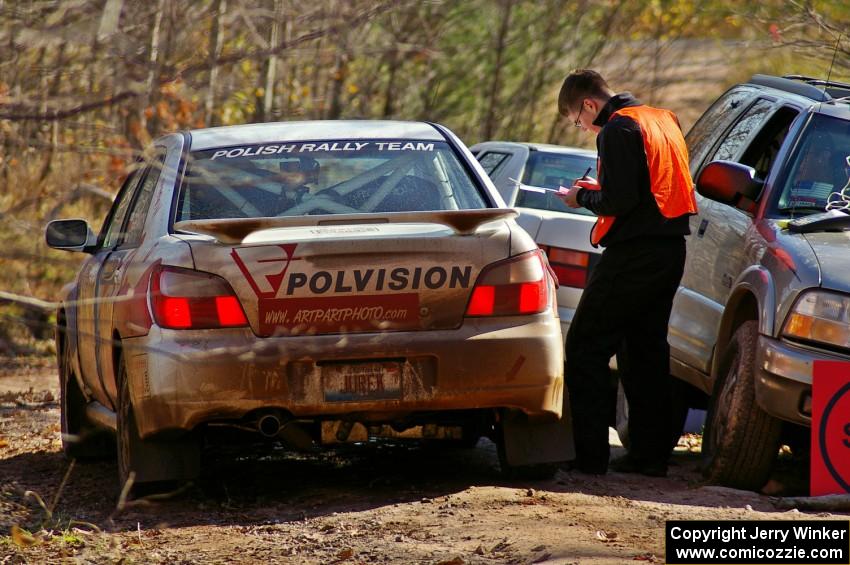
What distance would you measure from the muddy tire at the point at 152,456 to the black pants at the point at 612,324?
1919 millimetres

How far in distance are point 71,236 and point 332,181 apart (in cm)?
144

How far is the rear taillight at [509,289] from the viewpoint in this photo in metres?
6.11

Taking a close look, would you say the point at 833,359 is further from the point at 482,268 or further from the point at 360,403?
the point at 360,403

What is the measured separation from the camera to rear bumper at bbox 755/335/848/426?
6.23m

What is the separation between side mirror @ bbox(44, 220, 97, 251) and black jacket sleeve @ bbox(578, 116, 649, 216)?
2533 mm

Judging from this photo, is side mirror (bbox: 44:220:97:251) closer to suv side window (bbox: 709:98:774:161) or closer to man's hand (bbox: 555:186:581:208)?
man's hand (bbox: 555:186:581:208)

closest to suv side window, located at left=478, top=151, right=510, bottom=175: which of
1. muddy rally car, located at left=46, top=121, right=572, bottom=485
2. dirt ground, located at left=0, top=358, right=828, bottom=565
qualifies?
dirt ground, located at left=0, top=358, right=828, bottom=565

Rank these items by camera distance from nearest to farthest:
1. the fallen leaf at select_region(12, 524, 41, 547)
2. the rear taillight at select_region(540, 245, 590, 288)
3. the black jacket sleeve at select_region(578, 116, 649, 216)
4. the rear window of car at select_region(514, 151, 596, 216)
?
the fallen leaf at select_region(12, 524, 41, 547) → the black jacket sleeve at select_region(578, 116, 649, 216) → the rear taillight at select_region(540, 245, 590, 288) → the rear window of car at select_region(514, 151, 596, 216)

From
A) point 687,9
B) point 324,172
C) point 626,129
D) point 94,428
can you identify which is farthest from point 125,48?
point 687,9

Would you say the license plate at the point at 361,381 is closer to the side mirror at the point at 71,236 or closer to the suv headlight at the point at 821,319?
the side mirror at the point at 71,236

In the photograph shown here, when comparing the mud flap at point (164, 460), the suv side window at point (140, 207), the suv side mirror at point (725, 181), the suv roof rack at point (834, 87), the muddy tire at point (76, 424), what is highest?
the suv roof rack at point (834, 87)

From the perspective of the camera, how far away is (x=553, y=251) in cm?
970

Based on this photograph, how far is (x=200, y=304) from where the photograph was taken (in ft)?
19.5

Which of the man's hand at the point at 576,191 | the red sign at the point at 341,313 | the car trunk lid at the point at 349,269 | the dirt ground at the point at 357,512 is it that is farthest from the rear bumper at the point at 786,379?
the red sign at the point at 341,313
